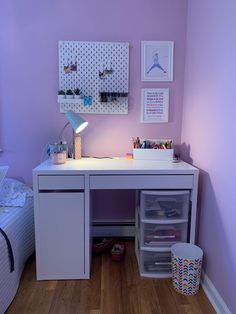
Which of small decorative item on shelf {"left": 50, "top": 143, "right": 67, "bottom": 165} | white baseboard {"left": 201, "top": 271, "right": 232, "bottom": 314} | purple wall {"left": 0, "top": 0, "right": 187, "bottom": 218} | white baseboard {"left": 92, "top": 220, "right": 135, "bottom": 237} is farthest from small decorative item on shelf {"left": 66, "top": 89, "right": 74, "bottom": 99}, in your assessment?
white baseboard {"left": 201, "top": 271, "right": 232, "bottom": 314}

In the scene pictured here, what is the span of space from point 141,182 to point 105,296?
0.74 m

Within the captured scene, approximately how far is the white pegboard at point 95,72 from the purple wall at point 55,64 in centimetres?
6

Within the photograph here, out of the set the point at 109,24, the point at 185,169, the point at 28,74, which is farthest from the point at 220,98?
the point at 28,74

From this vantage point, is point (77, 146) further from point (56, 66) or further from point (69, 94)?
point (56, 66)

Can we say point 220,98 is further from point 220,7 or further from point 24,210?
point 24,210

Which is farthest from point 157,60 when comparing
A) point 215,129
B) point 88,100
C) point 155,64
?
point 215,129

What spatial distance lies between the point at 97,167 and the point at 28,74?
100 cm

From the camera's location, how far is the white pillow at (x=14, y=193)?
72.2 inches

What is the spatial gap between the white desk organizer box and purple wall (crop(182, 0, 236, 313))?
0.17 m

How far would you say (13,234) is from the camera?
160 centimetres

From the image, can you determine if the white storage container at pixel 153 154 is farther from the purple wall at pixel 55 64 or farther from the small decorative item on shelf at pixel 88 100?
the small decorative item on shelf at pixel 88 100

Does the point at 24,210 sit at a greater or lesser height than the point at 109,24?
lesser

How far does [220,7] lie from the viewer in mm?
1482

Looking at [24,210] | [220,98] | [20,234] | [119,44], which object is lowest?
[20,234]
